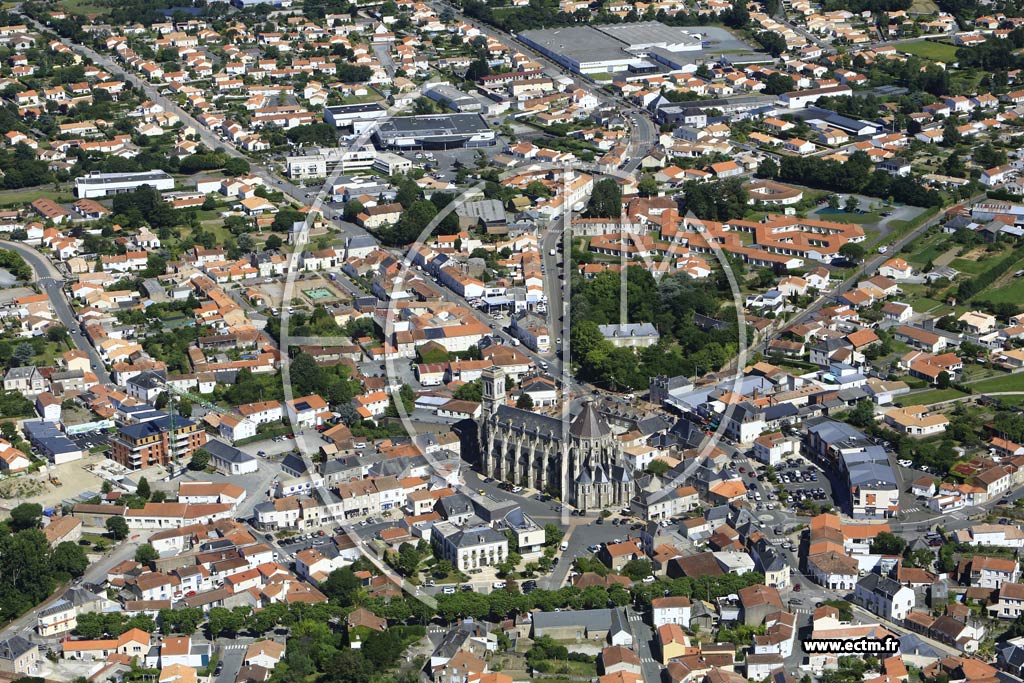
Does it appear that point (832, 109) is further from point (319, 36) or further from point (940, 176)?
point (319, 36)

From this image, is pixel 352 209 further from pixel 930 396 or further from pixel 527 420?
pixel 930 396

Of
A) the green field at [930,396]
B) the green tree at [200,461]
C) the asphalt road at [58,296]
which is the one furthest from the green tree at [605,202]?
the green tree at [200,461]

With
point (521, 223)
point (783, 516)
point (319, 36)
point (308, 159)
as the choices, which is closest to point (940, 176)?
point (521, 223)

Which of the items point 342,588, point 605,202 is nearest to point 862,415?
point 342,588

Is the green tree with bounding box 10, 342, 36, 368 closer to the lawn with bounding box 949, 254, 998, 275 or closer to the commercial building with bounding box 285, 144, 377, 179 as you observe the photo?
the commercial building with bounding box 285, 144, 377, 179

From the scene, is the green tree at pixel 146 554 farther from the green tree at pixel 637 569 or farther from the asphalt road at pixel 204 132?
the asphalt road at pixel 204 132

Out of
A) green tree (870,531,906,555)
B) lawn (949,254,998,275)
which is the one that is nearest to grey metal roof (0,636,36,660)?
green tree (870,531,906,555)
